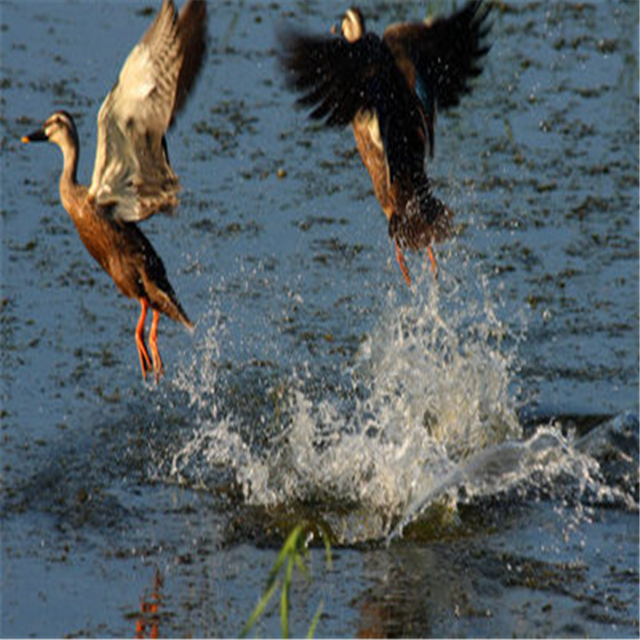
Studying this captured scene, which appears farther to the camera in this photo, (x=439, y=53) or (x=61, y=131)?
(x=439, y=53)

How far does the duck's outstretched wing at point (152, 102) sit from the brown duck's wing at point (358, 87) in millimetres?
557

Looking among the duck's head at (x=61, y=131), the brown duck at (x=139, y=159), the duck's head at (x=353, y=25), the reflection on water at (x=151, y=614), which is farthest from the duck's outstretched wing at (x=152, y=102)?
the reflection on water at (x=151, y=614)

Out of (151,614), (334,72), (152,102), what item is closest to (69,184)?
(152,102)

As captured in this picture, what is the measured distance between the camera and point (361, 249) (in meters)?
7.41

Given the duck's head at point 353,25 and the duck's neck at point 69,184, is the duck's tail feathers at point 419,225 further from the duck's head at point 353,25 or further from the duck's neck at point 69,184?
the duck's neck at point 69,184

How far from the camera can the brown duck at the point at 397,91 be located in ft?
19.5

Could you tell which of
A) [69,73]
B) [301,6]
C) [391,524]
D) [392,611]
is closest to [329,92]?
[391,524]

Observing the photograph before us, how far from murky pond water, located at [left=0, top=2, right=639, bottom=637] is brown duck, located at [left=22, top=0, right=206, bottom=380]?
554 mm

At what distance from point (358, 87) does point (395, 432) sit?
1.18 meters

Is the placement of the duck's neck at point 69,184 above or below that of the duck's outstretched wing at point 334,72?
below

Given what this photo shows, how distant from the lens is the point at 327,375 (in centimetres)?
654

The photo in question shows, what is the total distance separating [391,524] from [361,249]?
7.06ft

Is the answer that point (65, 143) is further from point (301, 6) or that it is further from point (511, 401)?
point (301, 6)

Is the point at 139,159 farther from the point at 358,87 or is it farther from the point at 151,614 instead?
the point at 151,614
